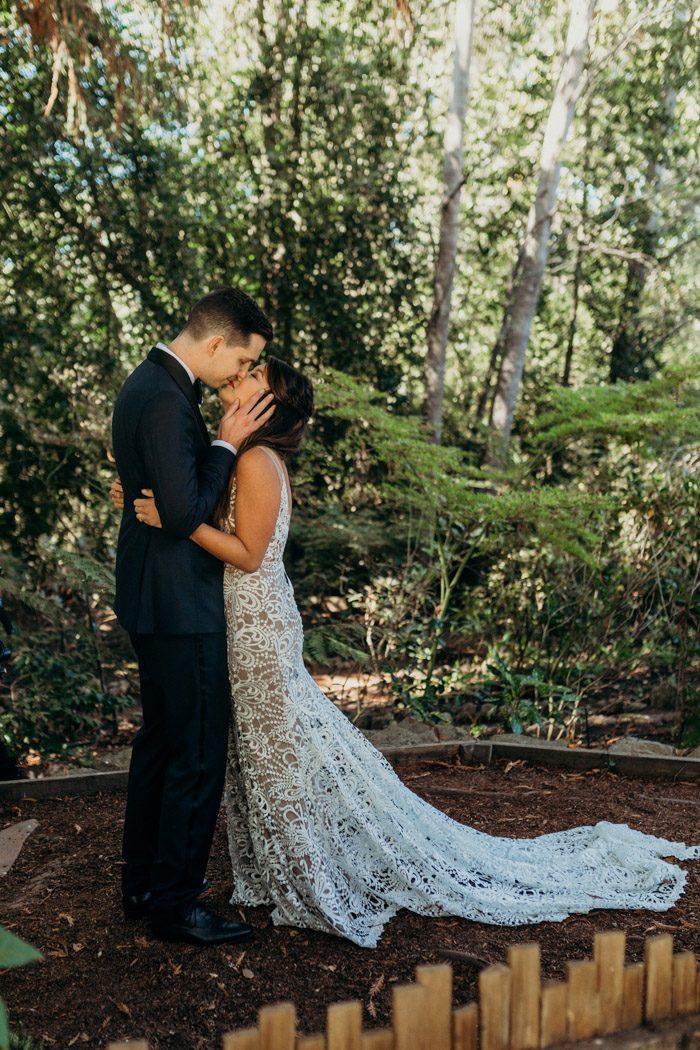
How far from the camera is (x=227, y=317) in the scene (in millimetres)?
3092

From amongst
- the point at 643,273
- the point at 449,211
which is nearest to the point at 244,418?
the point at 449,211

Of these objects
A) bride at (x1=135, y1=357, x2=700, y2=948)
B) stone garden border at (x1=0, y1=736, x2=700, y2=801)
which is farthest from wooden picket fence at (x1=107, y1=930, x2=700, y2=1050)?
stone garden border at (x1=0, y1=736, x2=700, y2=801)

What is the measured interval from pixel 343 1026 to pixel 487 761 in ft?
11.3

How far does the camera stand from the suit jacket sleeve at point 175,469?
2900mm

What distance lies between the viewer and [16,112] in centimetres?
841

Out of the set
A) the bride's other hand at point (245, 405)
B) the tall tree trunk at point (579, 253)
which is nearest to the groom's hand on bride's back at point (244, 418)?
the bride's other hand at point (245, 405)

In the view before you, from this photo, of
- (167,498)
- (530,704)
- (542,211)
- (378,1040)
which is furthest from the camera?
(542,211)

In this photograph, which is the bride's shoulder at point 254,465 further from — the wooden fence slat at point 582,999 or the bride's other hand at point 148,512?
the wooden fence slat at point 582,999

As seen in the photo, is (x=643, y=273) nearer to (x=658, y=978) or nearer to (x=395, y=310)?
(x=395, y=310)

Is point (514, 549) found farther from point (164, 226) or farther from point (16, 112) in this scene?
point (16, 112)

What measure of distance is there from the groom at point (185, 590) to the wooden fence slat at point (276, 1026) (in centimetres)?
142

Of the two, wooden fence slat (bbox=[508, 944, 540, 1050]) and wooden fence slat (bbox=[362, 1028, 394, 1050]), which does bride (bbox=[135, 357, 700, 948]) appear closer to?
wooden fence slat (bbox=[508, 944, 540, 1050])

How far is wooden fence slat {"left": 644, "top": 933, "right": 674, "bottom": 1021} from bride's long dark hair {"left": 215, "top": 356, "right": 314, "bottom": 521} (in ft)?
6.01

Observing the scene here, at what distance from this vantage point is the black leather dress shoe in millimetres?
3080
